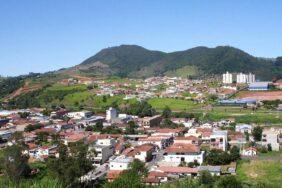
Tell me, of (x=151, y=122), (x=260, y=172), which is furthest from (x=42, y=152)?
(x=151, y=122)

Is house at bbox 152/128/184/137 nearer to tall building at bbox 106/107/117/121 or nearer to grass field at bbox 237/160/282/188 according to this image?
tall building at bbox 106/107/117/121

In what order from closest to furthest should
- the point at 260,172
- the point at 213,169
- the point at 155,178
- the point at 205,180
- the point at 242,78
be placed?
the point at 205,180 < the point at 155,178 < the point at 213,169 < the point at 260,172 < the point at 242,78

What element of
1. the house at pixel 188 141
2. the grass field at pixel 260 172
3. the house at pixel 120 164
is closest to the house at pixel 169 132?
the house at pixel 188 141

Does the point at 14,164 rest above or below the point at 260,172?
above

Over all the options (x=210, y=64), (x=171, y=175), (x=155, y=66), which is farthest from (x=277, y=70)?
(x=171, y=175)

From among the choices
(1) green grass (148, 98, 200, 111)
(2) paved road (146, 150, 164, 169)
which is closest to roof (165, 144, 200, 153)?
(2) paved road (146, 150, 164, 169)

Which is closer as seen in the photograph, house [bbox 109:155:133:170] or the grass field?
the grass field

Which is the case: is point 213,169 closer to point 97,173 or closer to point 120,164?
point 120,164
